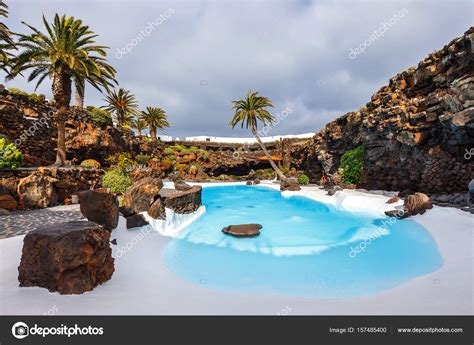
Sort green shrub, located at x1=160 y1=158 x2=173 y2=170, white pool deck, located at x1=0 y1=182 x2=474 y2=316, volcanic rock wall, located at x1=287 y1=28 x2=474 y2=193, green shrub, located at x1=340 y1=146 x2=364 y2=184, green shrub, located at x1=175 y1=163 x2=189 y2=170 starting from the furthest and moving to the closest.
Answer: green shrub, located at x1=175 y1=163 x2=189 y2=170 → green shrub, located at x1=160 y1=158 x2=173 y2=170 → green shrub, located at x1=340 y1=146 x2=364 y2=184 → volcanic rock wall, located at x1=287 y1=28 x2=474 y2=193 → white pool deck, located at x1=0 y1=182 x2=474 y2=316

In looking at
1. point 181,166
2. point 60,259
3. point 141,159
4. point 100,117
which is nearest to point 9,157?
point 60,259

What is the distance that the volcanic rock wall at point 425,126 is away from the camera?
414 inches

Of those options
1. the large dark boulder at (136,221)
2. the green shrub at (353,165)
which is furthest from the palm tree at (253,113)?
the large dark boulder at (136,221)

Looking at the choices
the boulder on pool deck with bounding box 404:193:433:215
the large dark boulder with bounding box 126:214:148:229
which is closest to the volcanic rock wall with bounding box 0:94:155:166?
the large dark boulder with bounding box 126:214:148:229

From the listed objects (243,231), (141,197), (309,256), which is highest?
(141,197)

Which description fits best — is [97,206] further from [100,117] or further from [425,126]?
[100,117]

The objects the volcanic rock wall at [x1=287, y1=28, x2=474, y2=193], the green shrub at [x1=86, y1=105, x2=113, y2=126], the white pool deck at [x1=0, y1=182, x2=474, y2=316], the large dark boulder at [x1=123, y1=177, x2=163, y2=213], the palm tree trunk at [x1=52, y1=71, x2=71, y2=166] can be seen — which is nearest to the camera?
the white pool deck at [x1=0, y1=182, x2=474, y2=316]

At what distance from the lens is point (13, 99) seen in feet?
49.9

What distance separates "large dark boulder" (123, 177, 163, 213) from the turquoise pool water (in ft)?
6.90

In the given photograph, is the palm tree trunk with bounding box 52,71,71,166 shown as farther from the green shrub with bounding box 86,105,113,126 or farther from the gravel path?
the green shrub with bounding box 86,105,113,126

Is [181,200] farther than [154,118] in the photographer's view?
No

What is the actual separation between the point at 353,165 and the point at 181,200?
17.2 metres

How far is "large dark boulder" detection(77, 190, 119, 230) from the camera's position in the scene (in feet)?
21.1

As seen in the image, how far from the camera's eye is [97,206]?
21.3ft
